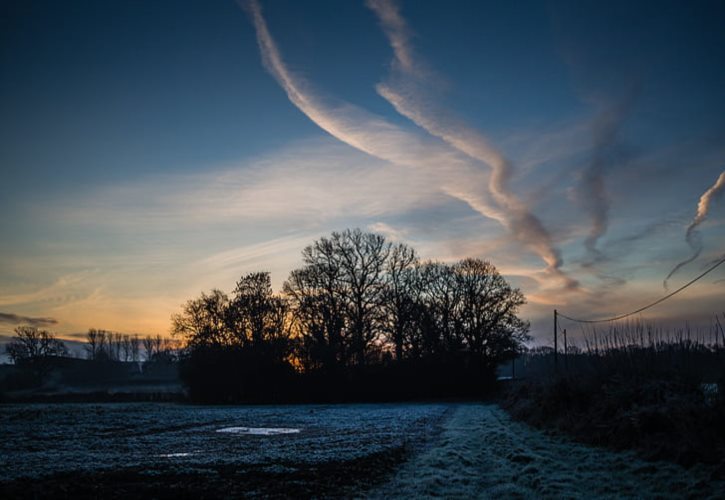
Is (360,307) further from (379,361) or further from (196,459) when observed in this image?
(196,459)

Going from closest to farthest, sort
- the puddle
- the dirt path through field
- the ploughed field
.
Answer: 1. the dirt path through field
2. the ploughed field
3. the puddle

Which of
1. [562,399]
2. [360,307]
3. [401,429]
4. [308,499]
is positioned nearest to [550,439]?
[562,399]

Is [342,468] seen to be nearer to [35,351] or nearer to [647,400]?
[647,400]

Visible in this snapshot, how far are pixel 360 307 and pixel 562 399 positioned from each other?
38.8 meters

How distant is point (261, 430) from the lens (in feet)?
93.1

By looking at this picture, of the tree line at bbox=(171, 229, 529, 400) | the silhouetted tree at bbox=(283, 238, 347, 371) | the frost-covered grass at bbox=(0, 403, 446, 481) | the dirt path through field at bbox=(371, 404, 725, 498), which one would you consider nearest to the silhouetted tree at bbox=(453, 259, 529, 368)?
the tree line at bbox=(171, 229, 529, 400)

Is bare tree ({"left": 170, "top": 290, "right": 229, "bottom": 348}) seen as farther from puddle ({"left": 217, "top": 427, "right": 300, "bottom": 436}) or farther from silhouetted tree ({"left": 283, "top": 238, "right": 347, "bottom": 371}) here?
puddle ({"left": 217, "top": 427, "right": 300, "bottom": 436})

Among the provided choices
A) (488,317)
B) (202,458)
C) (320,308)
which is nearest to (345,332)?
(320,308)

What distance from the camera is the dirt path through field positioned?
1138 cm

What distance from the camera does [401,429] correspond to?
2678 cm

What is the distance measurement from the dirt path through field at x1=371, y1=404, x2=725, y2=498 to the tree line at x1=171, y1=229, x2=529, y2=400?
142ft

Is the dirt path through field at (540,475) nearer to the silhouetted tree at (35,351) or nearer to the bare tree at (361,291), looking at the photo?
the bare tree at (361,291)

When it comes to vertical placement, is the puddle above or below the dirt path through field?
below

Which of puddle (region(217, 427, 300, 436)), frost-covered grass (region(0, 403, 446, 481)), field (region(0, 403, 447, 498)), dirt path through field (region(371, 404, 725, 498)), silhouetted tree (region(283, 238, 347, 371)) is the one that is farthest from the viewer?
silhouetted tree (region(283, 238, 347, 371))
